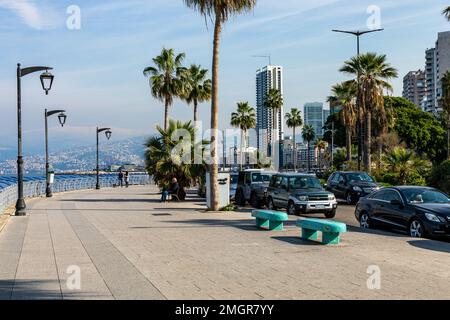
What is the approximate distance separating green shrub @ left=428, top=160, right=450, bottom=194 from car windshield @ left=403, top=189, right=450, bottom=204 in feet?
53.1

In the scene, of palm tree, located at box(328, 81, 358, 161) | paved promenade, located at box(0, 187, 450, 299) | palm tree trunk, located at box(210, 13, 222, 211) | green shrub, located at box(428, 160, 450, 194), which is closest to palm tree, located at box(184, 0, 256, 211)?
palm tree trunk, located at box(210, 13, 222, 211)

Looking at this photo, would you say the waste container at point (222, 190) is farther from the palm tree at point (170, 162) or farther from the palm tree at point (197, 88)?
the palm tree at point (197, 88)

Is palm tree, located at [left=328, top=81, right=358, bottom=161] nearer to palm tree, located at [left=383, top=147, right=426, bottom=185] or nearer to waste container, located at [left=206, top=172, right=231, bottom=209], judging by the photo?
palm tree, located at [left=383, top=147, right=426, bottom=185]

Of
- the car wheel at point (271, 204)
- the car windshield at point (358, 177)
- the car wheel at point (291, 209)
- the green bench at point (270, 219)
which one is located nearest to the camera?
the green bench at point (270, 219)

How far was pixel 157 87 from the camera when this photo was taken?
152 ft

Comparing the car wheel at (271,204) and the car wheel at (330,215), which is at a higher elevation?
the car wheel at (271,204)

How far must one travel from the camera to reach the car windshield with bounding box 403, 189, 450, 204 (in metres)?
15.7

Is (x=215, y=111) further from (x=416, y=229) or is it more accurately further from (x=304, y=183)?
(x=416, y=229)

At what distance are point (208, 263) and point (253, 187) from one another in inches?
676

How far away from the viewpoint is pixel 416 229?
48.6 ft

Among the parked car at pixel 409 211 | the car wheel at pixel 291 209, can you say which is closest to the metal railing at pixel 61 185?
the car wheel at pixel 291 209

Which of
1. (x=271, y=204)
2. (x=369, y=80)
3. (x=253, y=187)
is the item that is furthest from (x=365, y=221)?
(x=369, y=80)

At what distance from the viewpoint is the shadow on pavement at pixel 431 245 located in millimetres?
12386

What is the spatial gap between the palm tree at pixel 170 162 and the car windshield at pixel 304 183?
859cm
